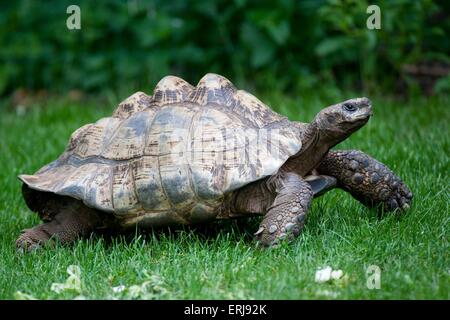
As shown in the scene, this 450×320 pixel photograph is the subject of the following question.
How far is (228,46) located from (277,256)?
5.58m

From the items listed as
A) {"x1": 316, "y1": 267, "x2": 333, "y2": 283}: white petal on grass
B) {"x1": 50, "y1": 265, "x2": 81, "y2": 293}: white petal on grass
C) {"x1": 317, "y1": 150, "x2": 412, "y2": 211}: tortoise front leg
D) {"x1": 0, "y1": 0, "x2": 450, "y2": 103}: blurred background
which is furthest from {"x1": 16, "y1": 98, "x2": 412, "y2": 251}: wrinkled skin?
{"x1": 0, "y1": 0, "x2": 450, "y2": 103}: blurred background

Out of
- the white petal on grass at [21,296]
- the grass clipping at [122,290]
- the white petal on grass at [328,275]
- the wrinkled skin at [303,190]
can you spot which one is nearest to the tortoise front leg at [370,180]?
the wrinkled skin at [303,190]

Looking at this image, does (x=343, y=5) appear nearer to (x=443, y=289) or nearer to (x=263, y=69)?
(x=263, y=69)

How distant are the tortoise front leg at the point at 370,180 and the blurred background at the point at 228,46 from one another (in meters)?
3.41

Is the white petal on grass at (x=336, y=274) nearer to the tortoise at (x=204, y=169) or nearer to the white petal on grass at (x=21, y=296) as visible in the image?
the tortoise at (x=204, y=169)

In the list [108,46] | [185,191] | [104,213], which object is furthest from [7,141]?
[185,191]

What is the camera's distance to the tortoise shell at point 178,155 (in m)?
4.40

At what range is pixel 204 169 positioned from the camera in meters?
4.38

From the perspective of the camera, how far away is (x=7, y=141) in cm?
774

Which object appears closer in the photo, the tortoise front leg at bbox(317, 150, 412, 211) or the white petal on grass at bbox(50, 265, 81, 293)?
the white petal on grass at bbox(50, 265, 81, 293)

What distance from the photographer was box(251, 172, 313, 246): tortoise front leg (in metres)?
4.25

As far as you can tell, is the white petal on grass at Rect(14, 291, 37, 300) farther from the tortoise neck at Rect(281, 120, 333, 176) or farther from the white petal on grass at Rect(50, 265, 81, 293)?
the tortoise neck at Rect(281, 120, 333, 176)

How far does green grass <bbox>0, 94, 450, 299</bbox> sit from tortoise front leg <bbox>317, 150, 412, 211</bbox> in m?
0.10
